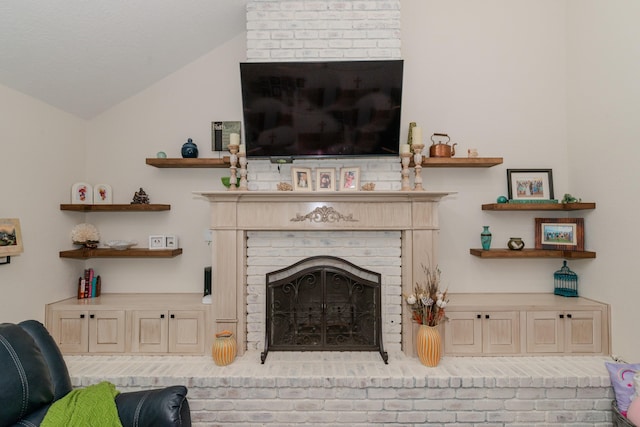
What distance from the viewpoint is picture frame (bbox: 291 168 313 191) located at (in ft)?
9.00

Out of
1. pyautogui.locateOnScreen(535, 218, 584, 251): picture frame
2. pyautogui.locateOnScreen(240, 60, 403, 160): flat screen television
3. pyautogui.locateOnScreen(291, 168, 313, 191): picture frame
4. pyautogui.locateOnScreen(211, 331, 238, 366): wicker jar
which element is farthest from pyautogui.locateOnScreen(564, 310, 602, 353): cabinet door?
pyautogui.locateOnScreen(211, 331, 238, 366): wicker jar

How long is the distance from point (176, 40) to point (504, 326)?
3570 millimetres

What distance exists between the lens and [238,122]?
3121 millimetres

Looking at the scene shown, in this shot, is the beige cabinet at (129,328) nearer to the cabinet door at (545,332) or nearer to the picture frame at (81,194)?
the picture frame at (81,194)

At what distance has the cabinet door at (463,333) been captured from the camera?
261 centimetres

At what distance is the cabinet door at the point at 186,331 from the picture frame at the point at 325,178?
55.4 inches

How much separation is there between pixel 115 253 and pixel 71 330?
66cm

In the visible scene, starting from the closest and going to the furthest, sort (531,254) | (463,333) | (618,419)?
(618,419)
(463,333)
(531,254)

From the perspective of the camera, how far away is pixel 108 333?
264 cm

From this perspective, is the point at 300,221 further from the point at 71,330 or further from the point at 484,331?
the point at 71,330

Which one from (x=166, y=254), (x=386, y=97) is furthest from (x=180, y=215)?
(x=386, y=97)

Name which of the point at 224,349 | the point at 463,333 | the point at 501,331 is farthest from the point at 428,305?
the point at 224,349

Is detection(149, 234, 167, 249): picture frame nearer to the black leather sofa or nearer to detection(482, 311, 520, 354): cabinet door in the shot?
the black leather sofa

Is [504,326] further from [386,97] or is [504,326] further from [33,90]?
[33,90]
